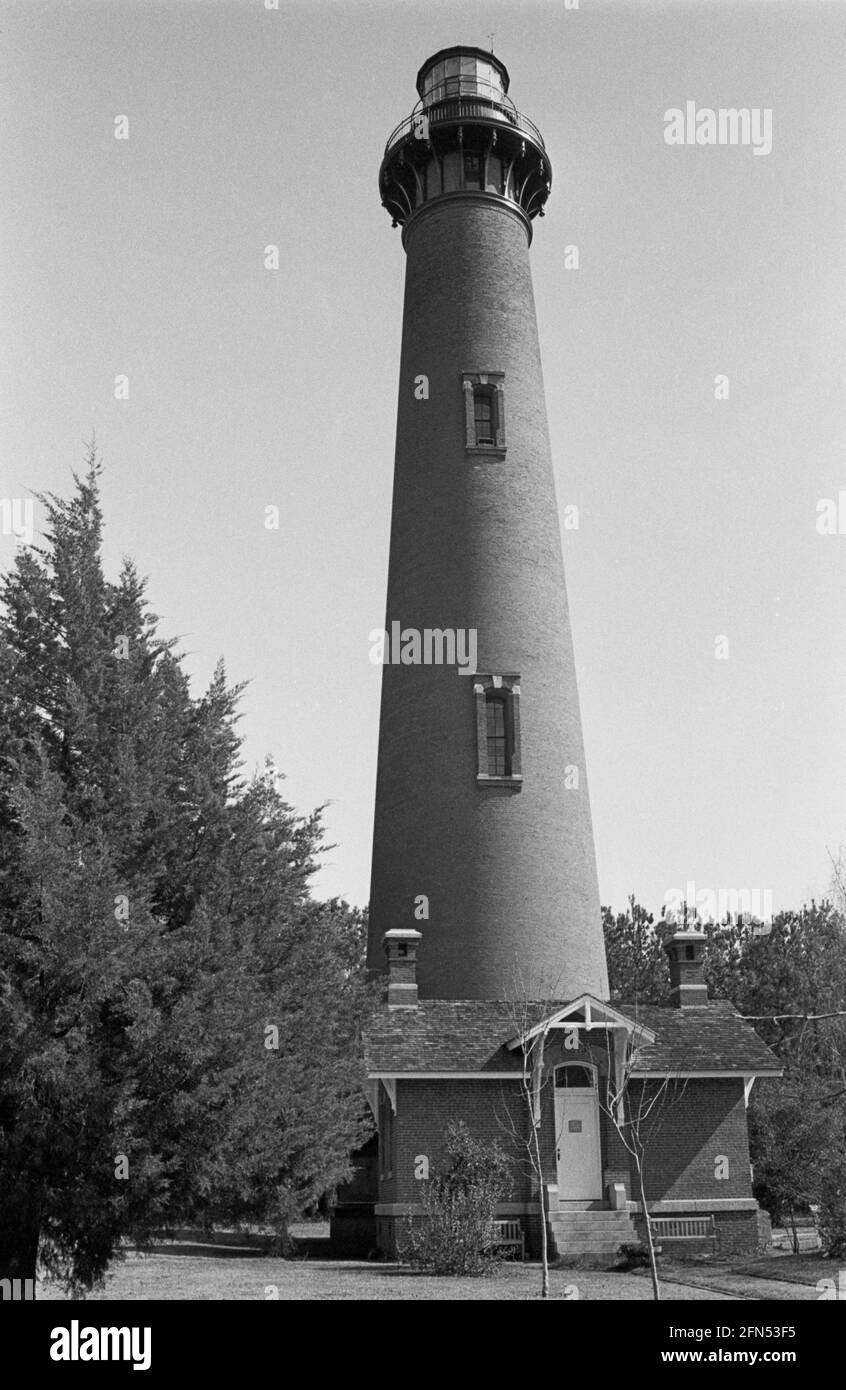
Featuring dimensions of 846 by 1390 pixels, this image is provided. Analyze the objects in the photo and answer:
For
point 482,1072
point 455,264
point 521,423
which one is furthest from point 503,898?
point 455,264

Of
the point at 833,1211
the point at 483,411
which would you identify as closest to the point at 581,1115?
the point at 833,1211

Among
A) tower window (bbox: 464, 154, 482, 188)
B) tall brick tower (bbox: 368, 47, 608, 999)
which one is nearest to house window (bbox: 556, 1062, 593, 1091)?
tall brick tower (bbox: 368, 47, 608, 999)

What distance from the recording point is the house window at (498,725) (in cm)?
2717

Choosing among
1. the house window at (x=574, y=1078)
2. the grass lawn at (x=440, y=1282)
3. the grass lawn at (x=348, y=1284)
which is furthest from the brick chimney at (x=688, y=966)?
the grass lawn at (x=348, y=1284)

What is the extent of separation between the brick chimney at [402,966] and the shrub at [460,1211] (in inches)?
108

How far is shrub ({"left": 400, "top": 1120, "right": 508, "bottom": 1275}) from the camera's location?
67.9 ft

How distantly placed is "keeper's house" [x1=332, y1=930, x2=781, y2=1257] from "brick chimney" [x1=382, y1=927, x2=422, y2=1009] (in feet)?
1.29

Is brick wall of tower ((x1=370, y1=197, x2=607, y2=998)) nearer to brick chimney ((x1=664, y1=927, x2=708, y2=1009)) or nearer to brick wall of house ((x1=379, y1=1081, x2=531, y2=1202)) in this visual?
brick chimney ((x1=664, y1=927, x2=708, y2=1009))

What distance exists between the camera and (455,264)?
3014 centimetres

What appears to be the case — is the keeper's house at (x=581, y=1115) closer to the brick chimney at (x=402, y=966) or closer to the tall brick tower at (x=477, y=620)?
the brick chimney at (x=402, y=966)

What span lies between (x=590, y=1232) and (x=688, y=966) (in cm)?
688

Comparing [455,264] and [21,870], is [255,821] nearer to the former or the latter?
[21,870]

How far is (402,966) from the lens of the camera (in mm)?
26031

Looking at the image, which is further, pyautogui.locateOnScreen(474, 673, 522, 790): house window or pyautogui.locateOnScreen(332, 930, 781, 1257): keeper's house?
pyautogui.locateOnScreen(474, 673, 522, 790): house window
